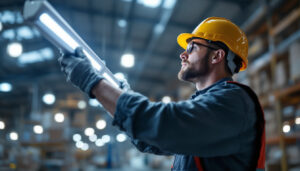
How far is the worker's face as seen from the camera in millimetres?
1521

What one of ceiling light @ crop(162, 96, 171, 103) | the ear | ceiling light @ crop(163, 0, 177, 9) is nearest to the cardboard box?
the ear

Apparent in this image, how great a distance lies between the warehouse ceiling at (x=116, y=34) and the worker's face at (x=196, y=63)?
14.2ft

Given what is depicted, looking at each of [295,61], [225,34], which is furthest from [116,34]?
[225,34]

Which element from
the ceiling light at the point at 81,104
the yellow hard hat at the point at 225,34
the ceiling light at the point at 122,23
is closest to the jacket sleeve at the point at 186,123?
the yellow hard hat at the point at 225,34

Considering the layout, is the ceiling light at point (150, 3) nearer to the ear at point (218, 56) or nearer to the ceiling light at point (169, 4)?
the ceiling light at point (169, 4)

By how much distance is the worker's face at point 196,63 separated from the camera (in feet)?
4.99

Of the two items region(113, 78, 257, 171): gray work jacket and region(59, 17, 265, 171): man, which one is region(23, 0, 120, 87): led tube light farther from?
region(113, 78, 257, 171): gray work jacket

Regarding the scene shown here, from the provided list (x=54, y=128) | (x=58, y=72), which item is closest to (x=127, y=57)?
(x=54, y=128)

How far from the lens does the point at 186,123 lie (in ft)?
3.28

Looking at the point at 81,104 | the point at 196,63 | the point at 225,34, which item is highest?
the point at 81,104

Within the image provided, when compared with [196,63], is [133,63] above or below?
above

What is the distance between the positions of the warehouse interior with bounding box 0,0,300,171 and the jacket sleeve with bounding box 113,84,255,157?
0.64 meters

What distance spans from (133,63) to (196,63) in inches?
300

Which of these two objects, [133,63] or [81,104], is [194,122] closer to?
[133,63]
